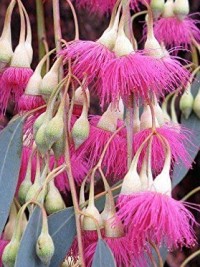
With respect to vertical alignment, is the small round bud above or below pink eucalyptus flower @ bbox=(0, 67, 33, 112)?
below

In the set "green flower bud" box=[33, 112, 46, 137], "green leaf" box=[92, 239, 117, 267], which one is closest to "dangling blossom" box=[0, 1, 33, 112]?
"green flower bud" box=[33, 112, 46, 137]

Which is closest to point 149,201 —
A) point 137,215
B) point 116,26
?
point 137,215

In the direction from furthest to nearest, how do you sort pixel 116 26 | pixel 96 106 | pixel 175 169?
pixel 96 106 → pixel 175 169 → pixel 116 26

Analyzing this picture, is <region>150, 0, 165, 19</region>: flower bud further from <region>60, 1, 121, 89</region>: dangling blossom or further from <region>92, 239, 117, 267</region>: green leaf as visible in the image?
<region>92, 239, 117, 267</region>: green leaf

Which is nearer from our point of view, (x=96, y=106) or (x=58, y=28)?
(x=58, y=28)

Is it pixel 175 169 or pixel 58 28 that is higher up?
pixel 58 28

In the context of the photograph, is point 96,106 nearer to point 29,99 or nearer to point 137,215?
point 29,99

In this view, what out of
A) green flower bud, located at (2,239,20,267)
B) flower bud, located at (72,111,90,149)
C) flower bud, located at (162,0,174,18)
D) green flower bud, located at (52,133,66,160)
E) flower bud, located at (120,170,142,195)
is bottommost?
green flower bud, located at (2,239,20,267)

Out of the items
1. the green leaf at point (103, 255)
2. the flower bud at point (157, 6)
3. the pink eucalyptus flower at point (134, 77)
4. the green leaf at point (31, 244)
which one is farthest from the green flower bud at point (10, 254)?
the flower bud at point (157, 6)
